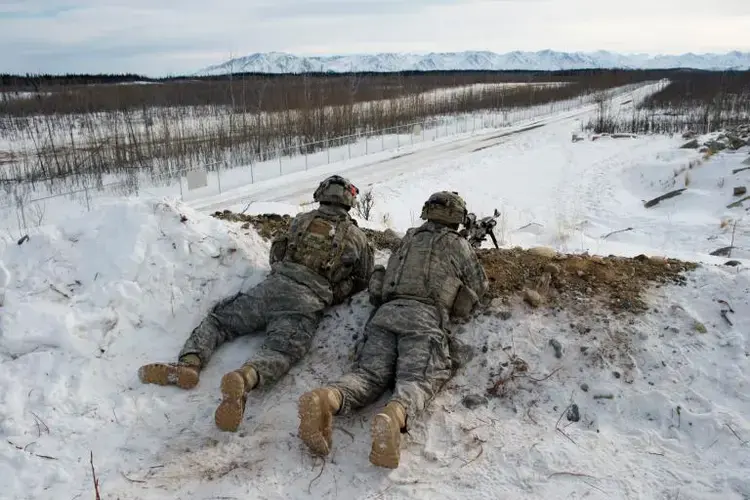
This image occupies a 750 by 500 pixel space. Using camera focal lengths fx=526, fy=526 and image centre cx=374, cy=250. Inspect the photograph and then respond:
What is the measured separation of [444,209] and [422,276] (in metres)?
0.64

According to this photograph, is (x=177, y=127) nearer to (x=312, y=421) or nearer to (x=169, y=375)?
(x=169, y=375)

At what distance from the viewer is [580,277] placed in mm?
4703

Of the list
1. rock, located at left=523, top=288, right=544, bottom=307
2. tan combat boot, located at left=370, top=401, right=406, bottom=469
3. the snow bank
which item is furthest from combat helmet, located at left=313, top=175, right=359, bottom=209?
tan combat boot, located at left=370, top=401, right=406, bottom=469

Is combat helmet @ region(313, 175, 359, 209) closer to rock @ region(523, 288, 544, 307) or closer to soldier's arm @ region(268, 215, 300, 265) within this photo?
soldier's arm @ region(268, 215, 300, 265)

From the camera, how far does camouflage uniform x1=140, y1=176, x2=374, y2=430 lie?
384 centimetres

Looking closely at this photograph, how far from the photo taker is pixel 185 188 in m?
14.7

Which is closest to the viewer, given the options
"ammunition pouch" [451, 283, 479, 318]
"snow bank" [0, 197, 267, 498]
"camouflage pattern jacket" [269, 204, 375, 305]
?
"snow bank" [0, 197, 267, 498]

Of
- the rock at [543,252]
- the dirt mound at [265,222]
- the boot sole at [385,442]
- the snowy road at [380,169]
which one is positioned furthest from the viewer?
the snowy road at [380,169]

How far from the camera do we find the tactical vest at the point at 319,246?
4477 millimetres

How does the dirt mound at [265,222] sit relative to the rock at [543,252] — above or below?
above

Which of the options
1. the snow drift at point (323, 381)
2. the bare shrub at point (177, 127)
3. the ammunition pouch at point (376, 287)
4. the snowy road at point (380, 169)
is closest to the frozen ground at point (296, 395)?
the snow drift at point (323, 381)

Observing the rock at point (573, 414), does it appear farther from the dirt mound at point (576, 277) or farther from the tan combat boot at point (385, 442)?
the tan combat boot at point (385, 442)

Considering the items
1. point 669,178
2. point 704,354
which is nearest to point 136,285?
point 704,354

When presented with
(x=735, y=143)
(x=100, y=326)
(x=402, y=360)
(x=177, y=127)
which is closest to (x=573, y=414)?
(x=402, y=360)
